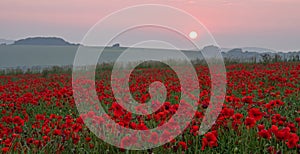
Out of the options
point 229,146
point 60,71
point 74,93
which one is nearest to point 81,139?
point 229,146

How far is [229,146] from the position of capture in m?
3.69

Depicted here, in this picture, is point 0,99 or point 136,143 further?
point 0,99

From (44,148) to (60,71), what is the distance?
15705 millimetres

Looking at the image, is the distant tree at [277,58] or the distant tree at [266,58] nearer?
the distant tree at [266,58]

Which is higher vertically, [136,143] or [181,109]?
[181,109]

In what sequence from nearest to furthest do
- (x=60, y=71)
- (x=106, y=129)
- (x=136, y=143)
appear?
1. (x=136, y=143)
2. (x=106, y=129)
3. (x=60, y=71)

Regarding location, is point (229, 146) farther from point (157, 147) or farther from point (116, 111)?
point (116, 111)

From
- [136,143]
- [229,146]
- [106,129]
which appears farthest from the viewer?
[106,129]

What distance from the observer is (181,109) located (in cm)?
410

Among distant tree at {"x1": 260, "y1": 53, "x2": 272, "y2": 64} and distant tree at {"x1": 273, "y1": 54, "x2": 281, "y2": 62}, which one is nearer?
distant tree at {"x1": 260, "y1": 53, "x2": 272, "y2": 64}

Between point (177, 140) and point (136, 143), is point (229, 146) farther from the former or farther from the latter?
point (136, 143)

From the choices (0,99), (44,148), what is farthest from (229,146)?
(0,99)

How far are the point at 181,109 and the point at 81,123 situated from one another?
1073mm

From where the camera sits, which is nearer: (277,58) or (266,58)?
(266,58)
